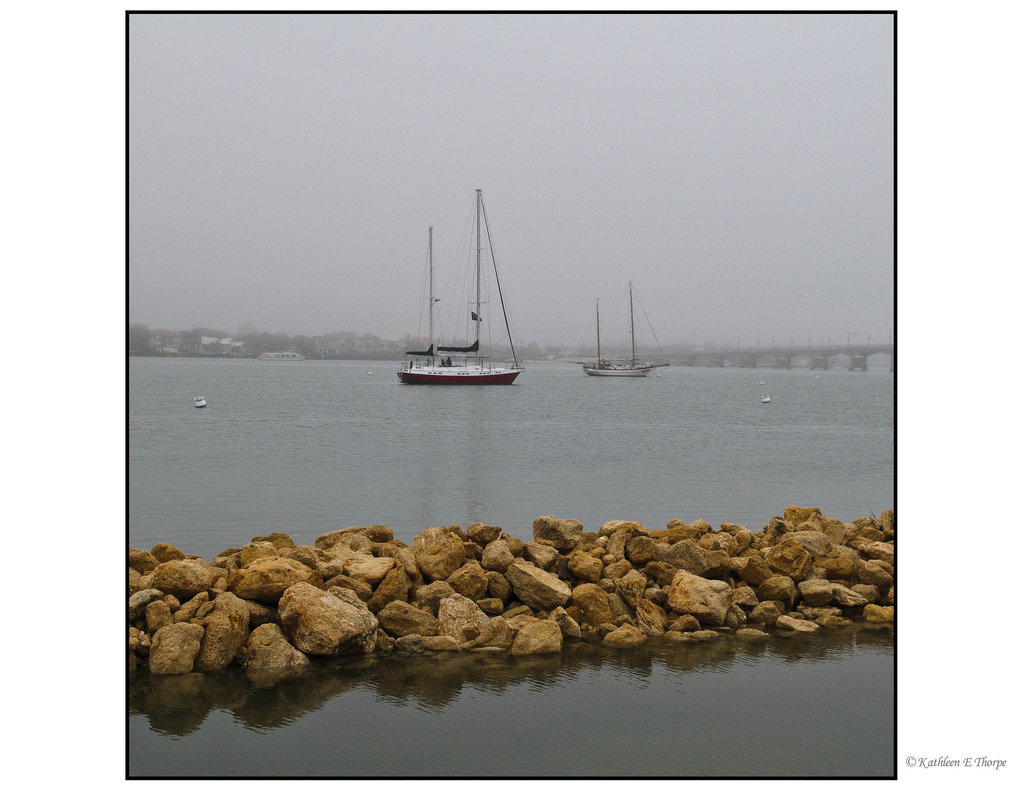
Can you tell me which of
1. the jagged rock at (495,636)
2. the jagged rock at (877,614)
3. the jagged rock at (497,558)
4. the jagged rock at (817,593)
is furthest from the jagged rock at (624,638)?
the jagged rock at (877,614)

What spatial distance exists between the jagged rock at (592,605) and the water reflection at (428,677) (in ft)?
1.25

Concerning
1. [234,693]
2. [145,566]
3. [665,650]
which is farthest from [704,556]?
[145,566]

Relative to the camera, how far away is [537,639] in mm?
6566

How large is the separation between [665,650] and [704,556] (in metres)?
1.42

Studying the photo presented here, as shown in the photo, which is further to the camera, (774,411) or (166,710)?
(774,411)

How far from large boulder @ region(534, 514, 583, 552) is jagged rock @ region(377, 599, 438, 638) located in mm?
2176

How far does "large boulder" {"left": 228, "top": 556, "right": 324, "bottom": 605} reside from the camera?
6.57 metres

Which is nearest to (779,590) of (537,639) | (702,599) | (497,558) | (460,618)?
(702,599)

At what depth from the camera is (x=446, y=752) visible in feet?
15.7

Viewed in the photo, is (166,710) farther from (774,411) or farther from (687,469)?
(774,411)

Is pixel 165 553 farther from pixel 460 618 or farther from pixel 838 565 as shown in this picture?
pixel 838 565

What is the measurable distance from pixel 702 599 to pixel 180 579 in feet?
14.2

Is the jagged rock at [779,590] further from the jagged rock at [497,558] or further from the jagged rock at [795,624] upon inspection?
the jagged rock at [497,558]

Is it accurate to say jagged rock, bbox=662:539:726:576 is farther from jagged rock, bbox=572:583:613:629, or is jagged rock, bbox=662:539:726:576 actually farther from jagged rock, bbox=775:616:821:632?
jagged rock, bbox=572:583:613:629
